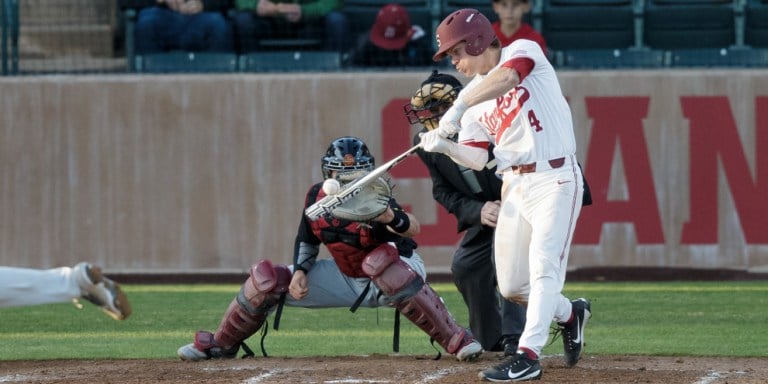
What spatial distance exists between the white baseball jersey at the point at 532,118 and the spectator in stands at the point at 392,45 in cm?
655

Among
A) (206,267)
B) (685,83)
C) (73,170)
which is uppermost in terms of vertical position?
(685,83)

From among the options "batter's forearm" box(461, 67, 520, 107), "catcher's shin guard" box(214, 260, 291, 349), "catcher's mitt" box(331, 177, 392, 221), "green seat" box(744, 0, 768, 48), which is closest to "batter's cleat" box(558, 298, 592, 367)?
"catcher's mitt" box(331, 177, 392, 221)

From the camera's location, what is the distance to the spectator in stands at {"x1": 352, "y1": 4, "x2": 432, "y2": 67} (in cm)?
1287

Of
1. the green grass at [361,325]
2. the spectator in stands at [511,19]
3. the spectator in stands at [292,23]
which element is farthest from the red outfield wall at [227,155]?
the green grass at [361,325]

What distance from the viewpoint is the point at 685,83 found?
41.2 feet

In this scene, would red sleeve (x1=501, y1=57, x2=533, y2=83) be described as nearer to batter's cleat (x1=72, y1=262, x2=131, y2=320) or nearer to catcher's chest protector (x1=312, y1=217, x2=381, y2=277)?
catcher's chest protector (x1=312, y1=217, x2=381, y2=277)

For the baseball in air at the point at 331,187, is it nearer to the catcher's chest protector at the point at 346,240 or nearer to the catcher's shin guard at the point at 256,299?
the catcher's chest protector at the point at 346,240

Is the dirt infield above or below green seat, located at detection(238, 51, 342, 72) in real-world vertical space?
below

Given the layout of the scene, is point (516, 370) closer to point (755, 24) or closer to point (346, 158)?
point (346, 158)

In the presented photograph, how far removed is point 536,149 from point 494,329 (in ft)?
5.65

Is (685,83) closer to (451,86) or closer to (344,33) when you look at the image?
(344,33)

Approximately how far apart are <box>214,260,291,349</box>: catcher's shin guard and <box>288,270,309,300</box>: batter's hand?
72mm

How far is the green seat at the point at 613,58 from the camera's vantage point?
12961 millimetres

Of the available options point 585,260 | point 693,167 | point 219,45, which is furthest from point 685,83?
point 219,45
